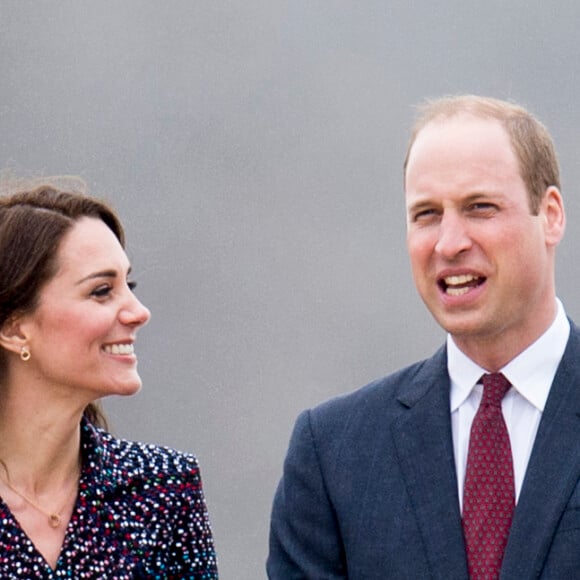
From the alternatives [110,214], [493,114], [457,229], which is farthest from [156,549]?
[493,114]

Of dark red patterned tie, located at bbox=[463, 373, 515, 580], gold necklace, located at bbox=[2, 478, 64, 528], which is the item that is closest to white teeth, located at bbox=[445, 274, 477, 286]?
dark red patterned tie, located at bbox=[463, 373, 515, 580]

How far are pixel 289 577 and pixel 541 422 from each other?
61 centimetres

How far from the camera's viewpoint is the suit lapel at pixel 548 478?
2232 millimetres

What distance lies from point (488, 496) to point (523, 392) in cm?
22

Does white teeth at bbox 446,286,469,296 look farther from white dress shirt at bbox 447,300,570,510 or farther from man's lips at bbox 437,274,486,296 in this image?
white dress shirt at bbox 447,300,570,510

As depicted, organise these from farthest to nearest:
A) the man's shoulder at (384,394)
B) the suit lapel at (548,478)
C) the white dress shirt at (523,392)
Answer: the man's shoulder at (384,394) → the white dress shirt at (523,392) → the suit lapel at (548,478)

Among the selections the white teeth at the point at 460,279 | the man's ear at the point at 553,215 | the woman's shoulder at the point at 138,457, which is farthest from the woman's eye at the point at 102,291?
the man's ear at the point at 553,215

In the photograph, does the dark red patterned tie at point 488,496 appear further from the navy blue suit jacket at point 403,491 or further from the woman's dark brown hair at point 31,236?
the woman's dark brown hair at point 31,236

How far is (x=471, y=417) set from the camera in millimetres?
2416

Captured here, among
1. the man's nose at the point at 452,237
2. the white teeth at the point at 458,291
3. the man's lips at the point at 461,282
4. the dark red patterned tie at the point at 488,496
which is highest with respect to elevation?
the man's nose at the point at 452,237

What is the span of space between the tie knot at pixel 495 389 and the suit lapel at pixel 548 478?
0.09 m

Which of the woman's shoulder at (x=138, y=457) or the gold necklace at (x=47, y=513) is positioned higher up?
the woman's shoulder at (x=138, y=457)

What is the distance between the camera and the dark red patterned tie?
7.48 feet

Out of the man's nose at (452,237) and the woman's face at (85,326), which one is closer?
the man's nose at (452,237)
